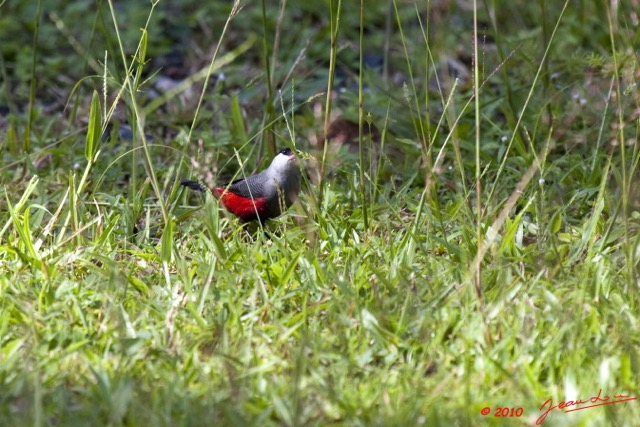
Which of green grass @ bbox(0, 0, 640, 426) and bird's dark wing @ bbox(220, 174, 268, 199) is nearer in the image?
green grass @ bbox(0, 0, 640, 426)

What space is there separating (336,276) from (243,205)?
0.88 m

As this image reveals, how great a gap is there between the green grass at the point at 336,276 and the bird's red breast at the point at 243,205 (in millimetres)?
124

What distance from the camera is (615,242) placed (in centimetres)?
364

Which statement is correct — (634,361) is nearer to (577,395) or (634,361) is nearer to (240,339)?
(577,395)

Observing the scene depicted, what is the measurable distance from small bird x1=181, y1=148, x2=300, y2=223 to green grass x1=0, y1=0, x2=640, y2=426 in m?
0.09

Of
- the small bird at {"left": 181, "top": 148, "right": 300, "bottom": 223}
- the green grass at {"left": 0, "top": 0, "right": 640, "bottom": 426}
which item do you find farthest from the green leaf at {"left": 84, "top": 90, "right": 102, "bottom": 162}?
the small bird at {"left": 181, "top": 148, "right": 300, "bottom": 223}

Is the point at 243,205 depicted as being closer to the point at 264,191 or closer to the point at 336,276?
the point at 264,191

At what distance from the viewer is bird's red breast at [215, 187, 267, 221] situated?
4012 millimetres

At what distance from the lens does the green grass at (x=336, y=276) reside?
8.82 feet

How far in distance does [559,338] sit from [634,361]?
310 mm
